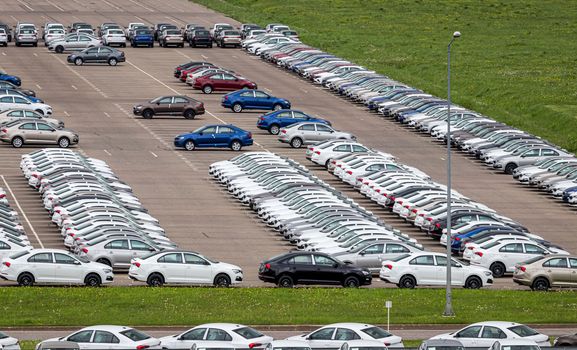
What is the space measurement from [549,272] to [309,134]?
32773 millimetres

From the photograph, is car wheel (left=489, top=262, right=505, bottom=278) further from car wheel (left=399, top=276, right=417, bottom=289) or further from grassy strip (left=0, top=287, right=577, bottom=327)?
grassy strip (left=0, top=287, right=577, bottom=327)

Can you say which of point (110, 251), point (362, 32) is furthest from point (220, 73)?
point (110, 251)

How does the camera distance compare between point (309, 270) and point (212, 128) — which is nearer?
point (309, 270)

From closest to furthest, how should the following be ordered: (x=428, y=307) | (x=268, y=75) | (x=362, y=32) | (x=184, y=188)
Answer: (x=428, y=307) < (x=184, y=188) < (x=268, y=75) < (x=362, y=32)

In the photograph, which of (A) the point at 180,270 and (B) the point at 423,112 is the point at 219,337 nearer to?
(A) the point at 180,270

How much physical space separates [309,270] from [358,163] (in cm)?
2279

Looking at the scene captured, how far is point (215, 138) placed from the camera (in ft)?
282

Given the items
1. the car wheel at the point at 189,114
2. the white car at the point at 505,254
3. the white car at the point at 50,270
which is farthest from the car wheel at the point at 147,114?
the white car at the point at 50,270

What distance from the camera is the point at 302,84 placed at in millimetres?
111562

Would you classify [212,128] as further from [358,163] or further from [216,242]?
[216,242]

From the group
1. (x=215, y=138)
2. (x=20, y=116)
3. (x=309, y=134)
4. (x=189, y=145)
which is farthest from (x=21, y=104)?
(x=309, y=134)

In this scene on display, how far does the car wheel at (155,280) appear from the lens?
54406 mm

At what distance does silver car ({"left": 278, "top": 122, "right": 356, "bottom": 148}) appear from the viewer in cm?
8781

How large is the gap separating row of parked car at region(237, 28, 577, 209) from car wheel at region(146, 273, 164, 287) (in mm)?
27052
